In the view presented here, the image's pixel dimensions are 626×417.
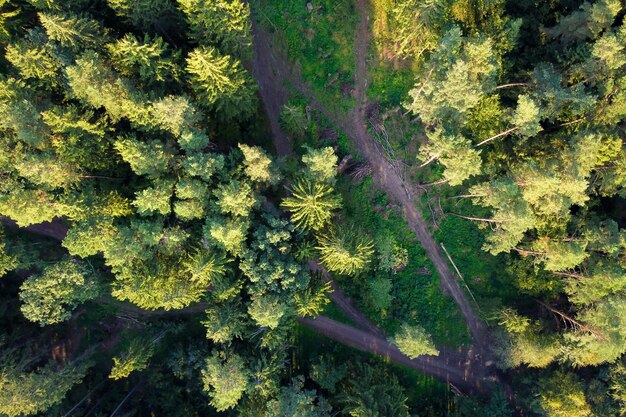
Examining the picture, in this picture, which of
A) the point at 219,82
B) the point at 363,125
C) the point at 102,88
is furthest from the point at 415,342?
the point at 102,88

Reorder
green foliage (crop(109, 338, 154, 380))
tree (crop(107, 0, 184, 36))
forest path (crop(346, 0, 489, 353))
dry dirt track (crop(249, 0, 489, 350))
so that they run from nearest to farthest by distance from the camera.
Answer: tree (crop(107, 0, 184, 36))
green foliage (crop(109, 338, 154, 380))
dry dirt track (crop(249, 0, 489, 350))
forest path (crop(346, 0, 489, 353))

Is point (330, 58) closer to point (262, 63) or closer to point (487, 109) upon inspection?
point (262, 63)

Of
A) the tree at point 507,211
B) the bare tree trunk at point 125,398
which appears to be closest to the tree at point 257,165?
the tree at point 507,211

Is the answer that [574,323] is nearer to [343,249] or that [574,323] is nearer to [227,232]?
[343,249]

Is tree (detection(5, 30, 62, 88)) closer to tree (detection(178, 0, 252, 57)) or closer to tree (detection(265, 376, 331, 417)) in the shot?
tree (detection(178, 0, 252, 57))

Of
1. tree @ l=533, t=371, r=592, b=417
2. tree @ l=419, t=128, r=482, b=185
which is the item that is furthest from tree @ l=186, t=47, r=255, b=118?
tree @ l=533, t=371, r=592, b=417

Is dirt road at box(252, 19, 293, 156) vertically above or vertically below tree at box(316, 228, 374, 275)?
above

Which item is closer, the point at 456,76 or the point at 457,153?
the point at 456,76

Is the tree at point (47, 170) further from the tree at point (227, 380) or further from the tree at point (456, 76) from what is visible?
the tree at point (456, 76)
